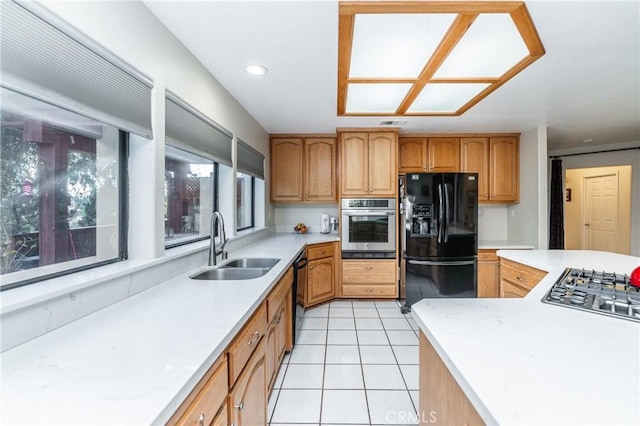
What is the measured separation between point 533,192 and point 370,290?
2.47 m

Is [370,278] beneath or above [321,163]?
beneath

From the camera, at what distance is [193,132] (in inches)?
74.3

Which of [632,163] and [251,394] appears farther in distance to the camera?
[632,163]

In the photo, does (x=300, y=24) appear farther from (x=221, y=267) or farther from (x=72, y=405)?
(x=72, y=405)

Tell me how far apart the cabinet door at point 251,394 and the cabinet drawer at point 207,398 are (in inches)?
4.6

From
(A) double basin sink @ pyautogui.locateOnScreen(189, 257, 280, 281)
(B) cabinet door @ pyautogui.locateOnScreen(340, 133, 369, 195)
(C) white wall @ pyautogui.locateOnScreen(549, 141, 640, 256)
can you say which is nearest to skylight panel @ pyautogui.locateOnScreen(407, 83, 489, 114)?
(B) cabinet door @ pyautogui.locateOnScreen(340, 133, 369, 195)

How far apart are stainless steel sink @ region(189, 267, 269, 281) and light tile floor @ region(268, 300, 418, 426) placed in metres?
0.78

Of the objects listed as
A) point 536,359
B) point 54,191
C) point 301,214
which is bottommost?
point 536,359

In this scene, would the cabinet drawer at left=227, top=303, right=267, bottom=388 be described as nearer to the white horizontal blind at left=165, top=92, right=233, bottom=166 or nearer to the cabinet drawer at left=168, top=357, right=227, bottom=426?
the cabinet drawer at left=168, top=357, right=227, bottom=426

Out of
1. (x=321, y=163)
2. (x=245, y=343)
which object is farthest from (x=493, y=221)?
(x=245, y=343)

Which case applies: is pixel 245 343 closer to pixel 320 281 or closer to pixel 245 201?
pixel 320 281

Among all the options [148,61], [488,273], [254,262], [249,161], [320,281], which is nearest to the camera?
[148,61]

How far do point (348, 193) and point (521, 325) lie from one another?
288cm

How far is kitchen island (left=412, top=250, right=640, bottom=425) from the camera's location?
0.58 metres
